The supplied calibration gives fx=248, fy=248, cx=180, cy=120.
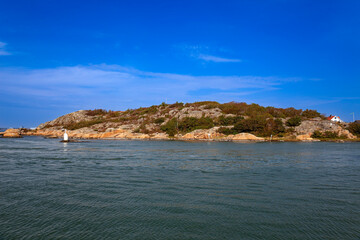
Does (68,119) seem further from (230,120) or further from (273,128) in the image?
(273,128)

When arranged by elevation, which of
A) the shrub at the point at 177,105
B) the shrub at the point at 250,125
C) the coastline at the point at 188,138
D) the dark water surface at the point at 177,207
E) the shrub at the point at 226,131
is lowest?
the dark water surface at the point at 177,207

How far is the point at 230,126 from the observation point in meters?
71.4

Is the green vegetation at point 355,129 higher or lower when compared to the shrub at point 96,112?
lower

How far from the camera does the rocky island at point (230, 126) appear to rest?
64.8 metres

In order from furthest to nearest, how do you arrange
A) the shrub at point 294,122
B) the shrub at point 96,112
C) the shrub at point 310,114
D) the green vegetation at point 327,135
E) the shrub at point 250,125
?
Result: 1. the shrub at point 96,112
2. the shrub at point 310,114
3. the shrub at point 294,122
4. the shrub at point 250,125
5. the green vegetation at point 327,135

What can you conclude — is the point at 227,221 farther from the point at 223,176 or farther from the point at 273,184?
the point at 223,176

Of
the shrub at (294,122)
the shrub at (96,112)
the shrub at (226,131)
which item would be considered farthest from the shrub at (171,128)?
the shrub at (96,112)

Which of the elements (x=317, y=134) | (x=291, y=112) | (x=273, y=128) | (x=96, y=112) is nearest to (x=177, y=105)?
(x=96, y=112)

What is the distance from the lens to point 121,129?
8238cm

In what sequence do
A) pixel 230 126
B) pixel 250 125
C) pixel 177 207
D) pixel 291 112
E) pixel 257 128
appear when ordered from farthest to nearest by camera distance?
pixel 291 112 → pixel 230 126 → pixel 257 128 → pixel 250 125 → pixel 177 207

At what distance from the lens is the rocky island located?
6475 cm

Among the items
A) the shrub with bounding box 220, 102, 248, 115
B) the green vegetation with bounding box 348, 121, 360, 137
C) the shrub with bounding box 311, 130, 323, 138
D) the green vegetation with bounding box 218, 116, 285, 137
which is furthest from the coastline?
the shrub with bounding box 220, 102, 248, 115

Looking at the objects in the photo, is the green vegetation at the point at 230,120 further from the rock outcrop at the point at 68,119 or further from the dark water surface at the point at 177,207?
the dark water surface at the point at 177,207

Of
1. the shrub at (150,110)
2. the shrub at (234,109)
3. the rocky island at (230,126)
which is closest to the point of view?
the rocky island at (230,126)
